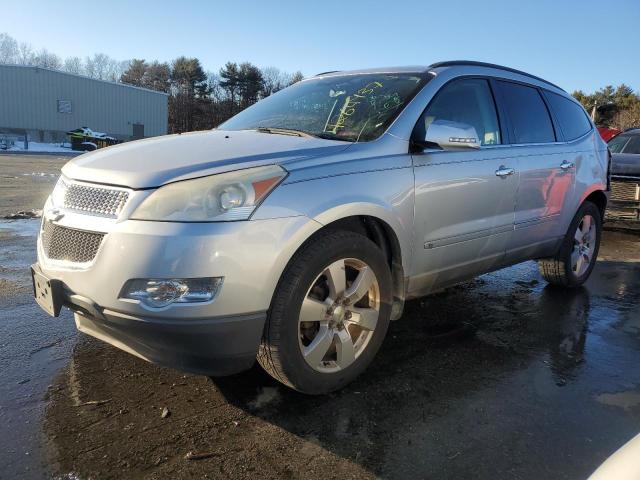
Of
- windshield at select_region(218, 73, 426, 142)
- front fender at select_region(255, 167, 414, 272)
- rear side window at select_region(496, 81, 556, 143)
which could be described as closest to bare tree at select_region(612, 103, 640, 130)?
rear side window at select_region(496, 81, 556, 143)

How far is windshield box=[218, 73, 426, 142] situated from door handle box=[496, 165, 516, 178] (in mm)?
844

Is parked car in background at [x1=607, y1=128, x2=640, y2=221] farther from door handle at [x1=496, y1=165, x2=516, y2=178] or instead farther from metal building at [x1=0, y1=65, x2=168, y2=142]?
metal building at [x1=0, y1=65, x2=168, y2=142]

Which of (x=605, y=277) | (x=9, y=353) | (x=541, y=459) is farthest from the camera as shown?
(x=605, y=277)

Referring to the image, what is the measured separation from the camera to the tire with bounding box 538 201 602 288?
4777 millimetres

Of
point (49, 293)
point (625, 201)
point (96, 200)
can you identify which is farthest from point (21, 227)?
point (625, 201)

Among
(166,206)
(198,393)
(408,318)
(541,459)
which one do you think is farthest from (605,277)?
(166,206)

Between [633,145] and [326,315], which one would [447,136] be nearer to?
[326,315]

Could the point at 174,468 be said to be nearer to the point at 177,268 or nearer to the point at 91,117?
the point at 177,268

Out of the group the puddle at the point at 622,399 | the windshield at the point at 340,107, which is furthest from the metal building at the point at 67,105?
the puddle at the point at 622,399

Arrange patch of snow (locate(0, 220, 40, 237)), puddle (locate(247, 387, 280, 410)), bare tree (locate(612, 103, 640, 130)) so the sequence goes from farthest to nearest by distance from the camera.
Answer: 1. bare tree (locate(612, 103, 640, 130))
2. patch of snow (locate(0, 220, 40, 237))
3. puddle (locate(247, 387, 280, 410))

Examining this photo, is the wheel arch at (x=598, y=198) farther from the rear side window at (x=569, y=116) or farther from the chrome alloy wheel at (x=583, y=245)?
the rear side window at (x=569, y=116)

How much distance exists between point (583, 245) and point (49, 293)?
4.61 meters

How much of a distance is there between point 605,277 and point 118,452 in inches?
209

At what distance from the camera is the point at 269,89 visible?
215ft
